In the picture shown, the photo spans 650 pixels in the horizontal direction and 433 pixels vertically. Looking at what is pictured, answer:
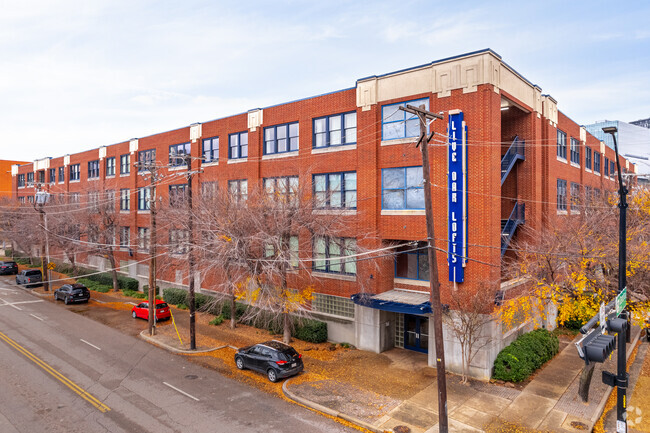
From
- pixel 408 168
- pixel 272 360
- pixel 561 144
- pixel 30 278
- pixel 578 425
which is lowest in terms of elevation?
pixel 578 425

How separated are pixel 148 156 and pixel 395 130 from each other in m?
27.0

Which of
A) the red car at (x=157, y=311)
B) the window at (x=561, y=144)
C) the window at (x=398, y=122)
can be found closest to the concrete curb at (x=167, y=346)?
the red car at (x=157, y=311)

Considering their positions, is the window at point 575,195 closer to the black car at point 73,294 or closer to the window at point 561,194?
the window at point 561,194

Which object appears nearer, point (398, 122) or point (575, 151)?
point (398, 122)

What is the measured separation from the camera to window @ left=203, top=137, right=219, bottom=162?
106ft

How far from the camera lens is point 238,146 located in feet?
99.8

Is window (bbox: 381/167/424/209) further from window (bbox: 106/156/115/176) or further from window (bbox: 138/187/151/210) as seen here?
window (bbox: 106/156/115/176)

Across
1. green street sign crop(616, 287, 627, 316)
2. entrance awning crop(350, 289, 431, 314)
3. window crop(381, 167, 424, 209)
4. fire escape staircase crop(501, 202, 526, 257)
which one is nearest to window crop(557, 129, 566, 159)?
fire escape staircase crop(501, 202, 526, 257)

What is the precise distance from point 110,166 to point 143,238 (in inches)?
487

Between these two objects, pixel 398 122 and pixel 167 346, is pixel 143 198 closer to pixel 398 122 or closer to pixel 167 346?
pixel 167 346

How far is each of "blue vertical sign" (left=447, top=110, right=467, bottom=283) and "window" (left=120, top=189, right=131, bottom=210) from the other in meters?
33.6

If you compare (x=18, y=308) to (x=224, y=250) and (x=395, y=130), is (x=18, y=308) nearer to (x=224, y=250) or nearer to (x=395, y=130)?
(x=224, y=250)

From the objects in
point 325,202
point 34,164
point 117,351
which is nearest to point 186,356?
point 117,351

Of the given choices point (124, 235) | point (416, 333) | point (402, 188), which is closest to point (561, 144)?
point (402, 188)
